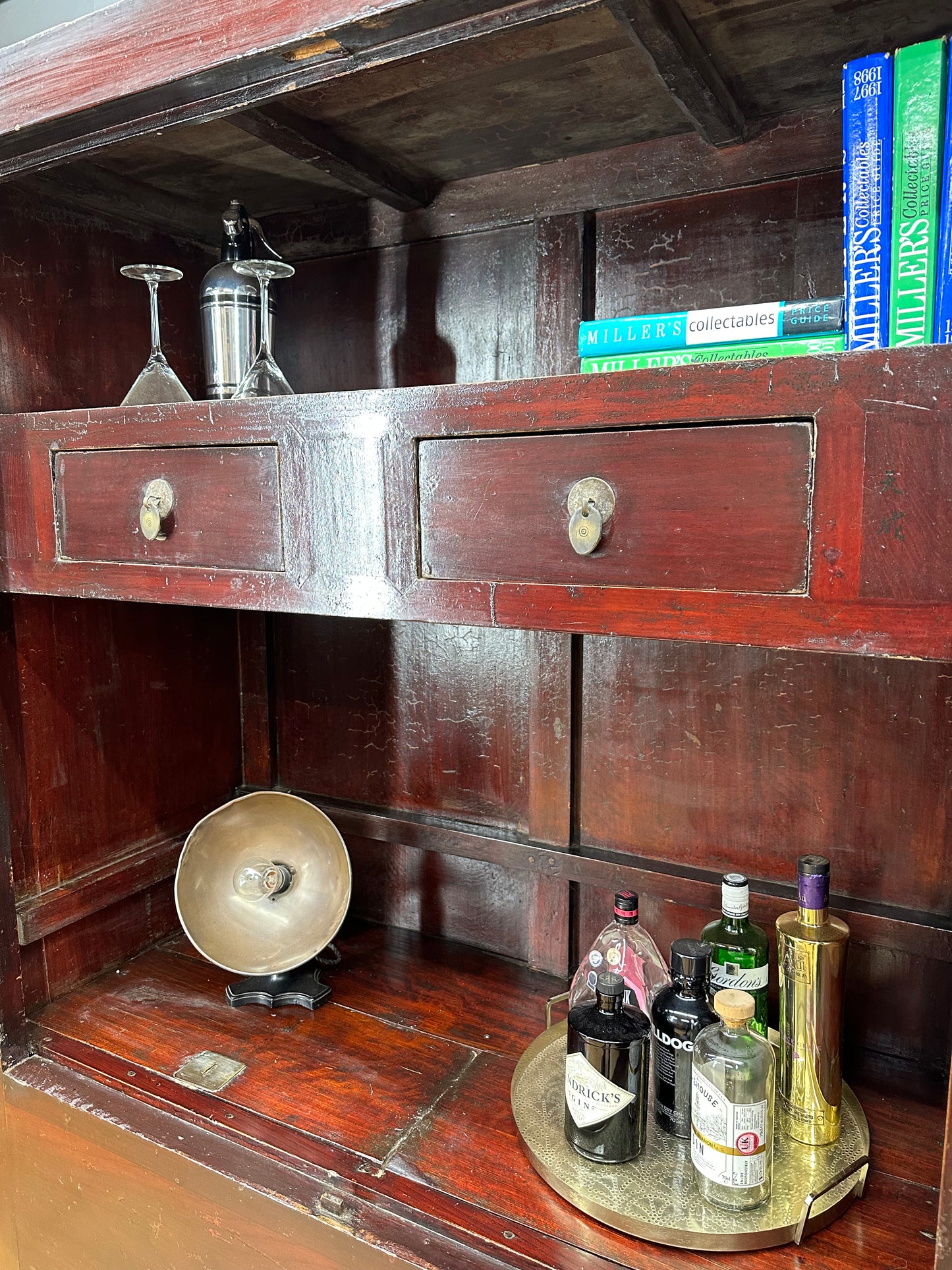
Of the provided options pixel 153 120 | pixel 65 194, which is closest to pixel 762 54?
pixel 153 120

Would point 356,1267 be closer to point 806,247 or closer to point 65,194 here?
point 806,247

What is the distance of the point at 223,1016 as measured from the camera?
1.15 m

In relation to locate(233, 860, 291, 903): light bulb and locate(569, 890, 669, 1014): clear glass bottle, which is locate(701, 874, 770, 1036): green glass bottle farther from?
locate(233, 860, 291, 903): light bulb

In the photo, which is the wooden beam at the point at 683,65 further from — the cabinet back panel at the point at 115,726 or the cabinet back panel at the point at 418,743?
the cabinet back panel at the point at 115,726

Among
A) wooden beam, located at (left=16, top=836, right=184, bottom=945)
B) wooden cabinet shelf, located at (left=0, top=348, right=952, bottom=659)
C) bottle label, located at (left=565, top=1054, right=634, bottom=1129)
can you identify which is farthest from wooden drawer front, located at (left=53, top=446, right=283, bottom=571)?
bottle label, located at (left=565, top=1054, right=634, bottom=1129)

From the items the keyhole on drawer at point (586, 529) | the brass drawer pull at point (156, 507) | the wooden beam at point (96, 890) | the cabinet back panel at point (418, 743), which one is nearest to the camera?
the keyhole on drawer at point (586, 529)

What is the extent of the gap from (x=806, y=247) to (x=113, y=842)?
1.18m

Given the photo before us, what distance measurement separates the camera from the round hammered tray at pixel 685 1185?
77 centimetres

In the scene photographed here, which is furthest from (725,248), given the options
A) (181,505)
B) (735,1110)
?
(735,1110)

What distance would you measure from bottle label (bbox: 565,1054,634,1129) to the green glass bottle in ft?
0.52

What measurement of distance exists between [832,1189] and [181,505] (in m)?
0.90

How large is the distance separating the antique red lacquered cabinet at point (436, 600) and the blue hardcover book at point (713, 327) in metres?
0.13

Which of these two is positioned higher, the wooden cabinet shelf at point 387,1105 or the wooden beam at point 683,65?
the wooden beam at point 683,65

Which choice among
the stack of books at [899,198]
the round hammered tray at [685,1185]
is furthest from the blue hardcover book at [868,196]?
the round hammered tray at [685,1185]
